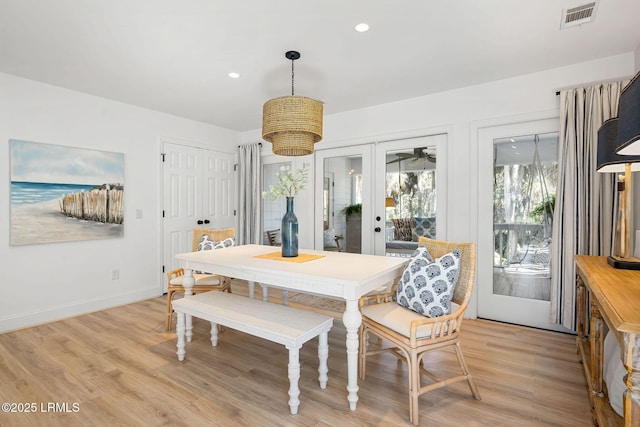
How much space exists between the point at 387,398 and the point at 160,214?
3.52m

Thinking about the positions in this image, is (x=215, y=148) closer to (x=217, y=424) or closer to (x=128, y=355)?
(x=128, y=355)

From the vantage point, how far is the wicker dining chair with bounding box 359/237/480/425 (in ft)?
5.70

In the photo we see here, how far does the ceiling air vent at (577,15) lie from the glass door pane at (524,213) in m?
1.07

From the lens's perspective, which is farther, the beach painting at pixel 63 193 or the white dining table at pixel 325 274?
the beach painting at pixel 63 193

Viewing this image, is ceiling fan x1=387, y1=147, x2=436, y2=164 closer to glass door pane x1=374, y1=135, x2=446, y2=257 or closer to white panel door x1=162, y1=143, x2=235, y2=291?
glass door pane x1=374, y1=135, x2=446, y2=257

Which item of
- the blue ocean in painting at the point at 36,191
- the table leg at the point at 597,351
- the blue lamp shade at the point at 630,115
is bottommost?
the table leg at the point at 597,351

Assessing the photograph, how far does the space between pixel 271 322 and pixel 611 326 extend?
1.61 meters

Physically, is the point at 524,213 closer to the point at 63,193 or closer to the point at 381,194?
the point at 381,194

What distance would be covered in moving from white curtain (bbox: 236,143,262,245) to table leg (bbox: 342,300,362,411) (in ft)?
10.8

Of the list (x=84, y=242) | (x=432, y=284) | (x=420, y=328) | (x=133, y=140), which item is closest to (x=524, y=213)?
(x=432, y=284)

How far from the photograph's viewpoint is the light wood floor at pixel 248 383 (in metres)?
1.77

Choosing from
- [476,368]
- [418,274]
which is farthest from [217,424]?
[476,368]

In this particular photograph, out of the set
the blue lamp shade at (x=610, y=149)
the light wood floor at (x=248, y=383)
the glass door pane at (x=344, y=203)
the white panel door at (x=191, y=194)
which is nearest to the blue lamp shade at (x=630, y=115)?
Result: the blue lamp shade at (x=610, y=149)

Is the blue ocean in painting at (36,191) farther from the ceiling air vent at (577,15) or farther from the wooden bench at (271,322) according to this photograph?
the ceiling air vent at (577,15)
